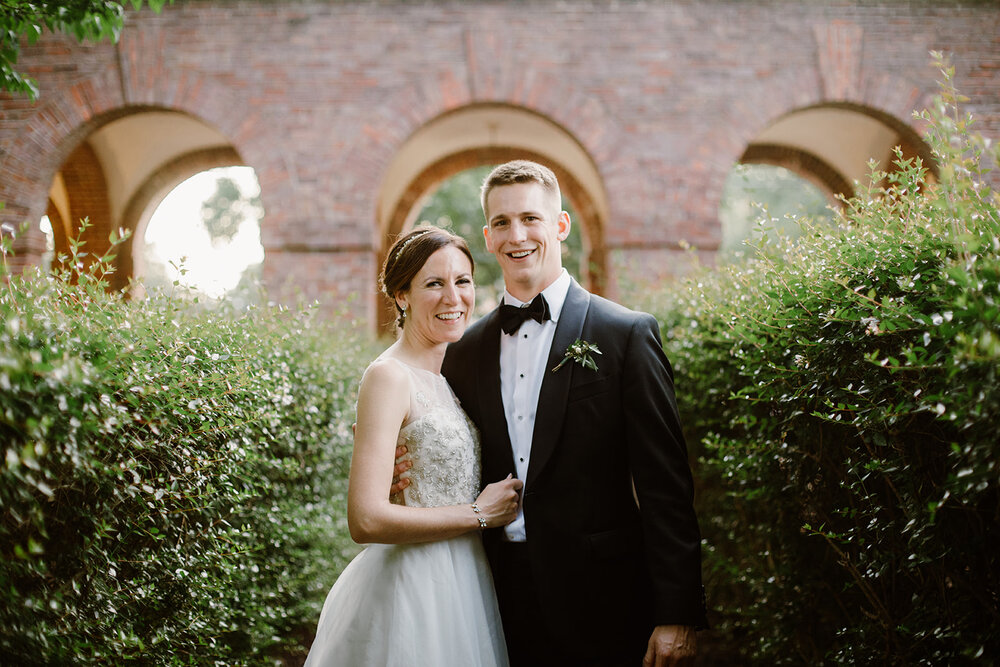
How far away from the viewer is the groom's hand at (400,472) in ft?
8.43

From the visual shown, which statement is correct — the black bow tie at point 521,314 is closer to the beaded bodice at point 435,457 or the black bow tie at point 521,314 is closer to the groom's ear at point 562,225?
the groom's ear at point 562,225

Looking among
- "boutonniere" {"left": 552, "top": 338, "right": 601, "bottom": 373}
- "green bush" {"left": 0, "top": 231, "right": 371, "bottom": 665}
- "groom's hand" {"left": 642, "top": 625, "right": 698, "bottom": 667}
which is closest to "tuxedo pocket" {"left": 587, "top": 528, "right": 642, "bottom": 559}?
"groom's hand" {"left": 642, "top": 625, "right": 698, "bottom": 667}

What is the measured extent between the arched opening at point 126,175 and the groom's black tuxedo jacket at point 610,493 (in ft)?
33.4

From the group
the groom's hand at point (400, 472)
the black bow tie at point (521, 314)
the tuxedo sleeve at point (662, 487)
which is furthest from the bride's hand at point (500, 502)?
the black bow tie at point (521, 314)

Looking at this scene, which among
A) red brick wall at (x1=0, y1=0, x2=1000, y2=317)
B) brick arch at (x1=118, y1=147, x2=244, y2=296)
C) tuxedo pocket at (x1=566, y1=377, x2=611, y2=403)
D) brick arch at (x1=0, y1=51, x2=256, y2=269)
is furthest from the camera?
brick arch at (x1=118, y1=147, x2=244, y2=296)

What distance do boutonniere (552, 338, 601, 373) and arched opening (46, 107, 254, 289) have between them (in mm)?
10124

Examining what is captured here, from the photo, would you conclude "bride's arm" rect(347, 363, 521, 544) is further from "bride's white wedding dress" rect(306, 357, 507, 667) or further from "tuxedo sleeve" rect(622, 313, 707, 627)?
"tuxedo sleeve" rect(622, 313, 707, 627)

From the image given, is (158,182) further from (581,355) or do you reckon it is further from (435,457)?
(581,355)

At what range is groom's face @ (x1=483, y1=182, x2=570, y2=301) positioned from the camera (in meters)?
2.67

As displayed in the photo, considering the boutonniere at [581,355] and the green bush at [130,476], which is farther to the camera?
the boutonniere at [581,355]

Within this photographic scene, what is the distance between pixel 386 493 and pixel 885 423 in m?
1.60

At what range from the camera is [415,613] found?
241cm

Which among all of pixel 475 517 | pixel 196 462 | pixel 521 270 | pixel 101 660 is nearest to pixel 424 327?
pixel 521 270

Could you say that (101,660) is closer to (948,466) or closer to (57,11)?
(948,466)
